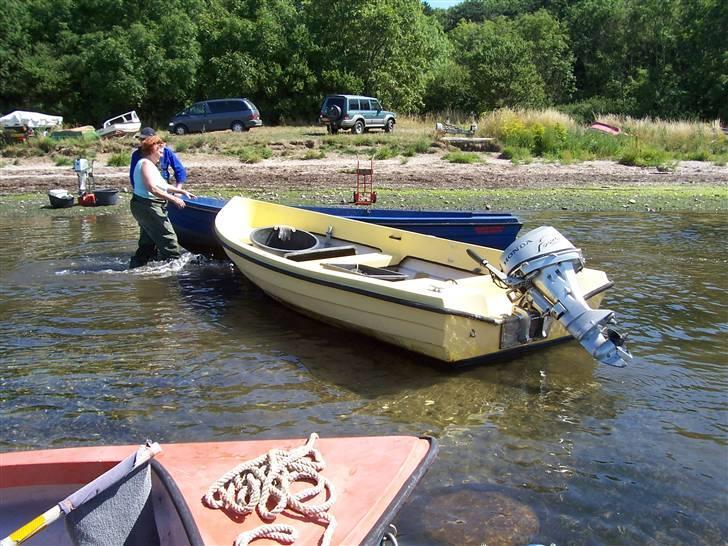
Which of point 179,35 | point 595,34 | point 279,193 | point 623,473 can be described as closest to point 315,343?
point 623,473

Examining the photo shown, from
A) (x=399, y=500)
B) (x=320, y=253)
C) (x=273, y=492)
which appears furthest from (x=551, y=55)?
(x=273, y=492)

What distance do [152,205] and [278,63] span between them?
30.2m

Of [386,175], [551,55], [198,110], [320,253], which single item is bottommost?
[386,175]

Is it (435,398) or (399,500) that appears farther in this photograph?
(435,398)

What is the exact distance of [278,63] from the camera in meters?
37.5

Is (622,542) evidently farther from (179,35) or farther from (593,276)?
(179,35)

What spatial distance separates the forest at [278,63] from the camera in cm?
3556

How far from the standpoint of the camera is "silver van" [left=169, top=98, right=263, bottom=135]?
30.3 metres

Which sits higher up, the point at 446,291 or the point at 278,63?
the point at 278,63

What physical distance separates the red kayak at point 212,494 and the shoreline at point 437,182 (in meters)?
12.3

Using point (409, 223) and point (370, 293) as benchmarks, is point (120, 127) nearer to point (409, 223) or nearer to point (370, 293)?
point (409, 223)

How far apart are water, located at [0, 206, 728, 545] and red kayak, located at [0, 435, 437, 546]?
82 centimetres

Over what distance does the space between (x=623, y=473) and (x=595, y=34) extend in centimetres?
5139

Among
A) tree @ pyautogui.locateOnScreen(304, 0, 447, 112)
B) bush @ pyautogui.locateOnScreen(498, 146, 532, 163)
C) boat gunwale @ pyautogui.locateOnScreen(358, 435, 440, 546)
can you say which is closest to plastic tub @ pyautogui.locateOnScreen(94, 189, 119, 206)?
bush @ pyautogui.locateOnScreen(498, 146, 532, 163)
